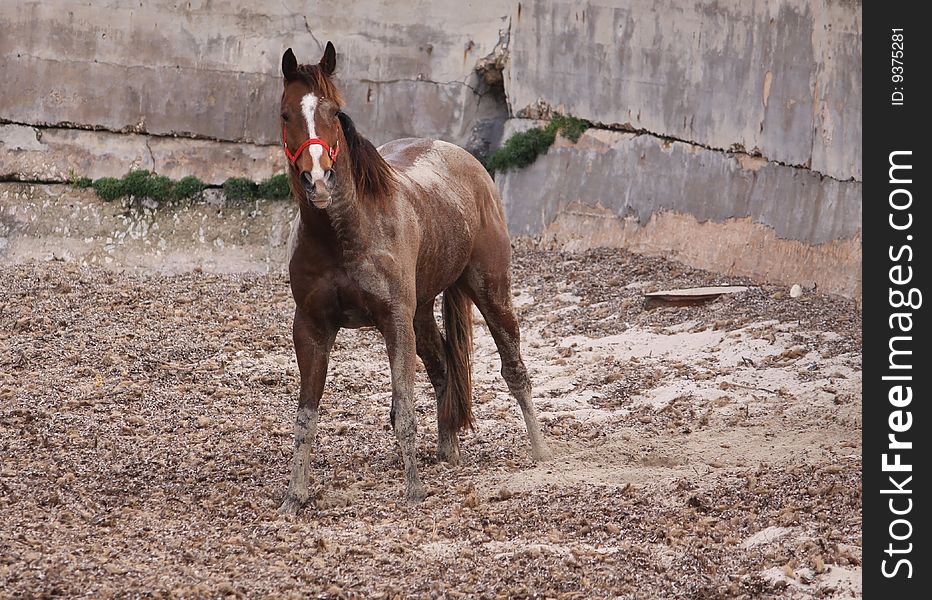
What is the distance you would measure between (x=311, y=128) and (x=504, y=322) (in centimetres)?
181

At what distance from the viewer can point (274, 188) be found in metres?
12.6

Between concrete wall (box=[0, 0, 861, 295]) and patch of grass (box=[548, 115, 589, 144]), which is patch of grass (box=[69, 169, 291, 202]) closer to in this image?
concrete wall (box=[0, 0, 861, 295])

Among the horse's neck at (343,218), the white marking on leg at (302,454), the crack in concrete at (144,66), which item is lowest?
the white marking on leg at (302,454)

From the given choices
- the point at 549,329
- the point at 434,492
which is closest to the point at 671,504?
the point at 434,492

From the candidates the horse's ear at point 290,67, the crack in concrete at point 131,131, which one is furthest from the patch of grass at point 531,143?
the horse's ear at point 290,67

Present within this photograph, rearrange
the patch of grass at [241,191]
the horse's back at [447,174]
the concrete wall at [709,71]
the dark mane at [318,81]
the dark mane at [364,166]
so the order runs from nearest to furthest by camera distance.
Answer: the dark mane at [318,81] → the dark mane at [364,166] → the horse's back at [447,174] → the concrete wall at [709,71] → the patch of grass at [241,191]

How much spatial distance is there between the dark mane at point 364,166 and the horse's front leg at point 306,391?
0.63 meters

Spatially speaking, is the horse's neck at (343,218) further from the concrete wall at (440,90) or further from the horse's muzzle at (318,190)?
the concrete wall at (440,90)

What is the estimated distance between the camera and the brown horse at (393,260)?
5.19m

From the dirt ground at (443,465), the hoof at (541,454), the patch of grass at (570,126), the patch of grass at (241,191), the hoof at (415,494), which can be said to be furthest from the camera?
the patch of grass at (241,191)

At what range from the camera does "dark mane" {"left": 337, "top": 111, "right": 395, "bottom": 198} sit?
5.44 meters

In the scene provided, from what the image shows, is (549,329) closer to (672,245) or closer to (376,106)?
(672,245)

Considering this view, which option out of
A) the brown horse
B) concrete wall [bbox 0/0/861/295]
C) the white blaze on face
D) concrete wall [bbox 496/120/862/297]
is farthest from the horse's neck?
concrete wall [bbox 0/0/861/295]

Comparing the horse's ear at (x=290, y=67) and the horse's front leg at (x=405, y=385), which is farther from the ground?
the horse's ear at (x=290, y=67)
